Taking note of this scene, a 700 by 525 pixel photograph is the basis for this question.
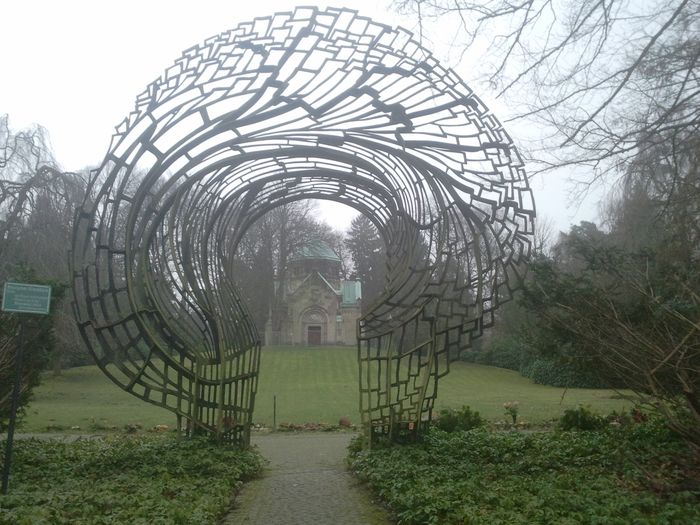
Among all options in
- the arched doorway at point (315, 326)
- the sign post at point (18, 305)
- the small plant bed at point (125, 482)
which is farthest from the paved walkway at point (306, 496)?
the arched doorway at point (315, 326)

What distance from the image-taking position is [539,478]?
24.0 ft

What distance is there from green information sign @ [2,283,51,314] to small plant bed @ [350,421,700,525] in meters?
3.99

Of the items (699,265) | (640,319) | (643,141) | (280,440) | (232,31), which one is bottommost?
(280,440)

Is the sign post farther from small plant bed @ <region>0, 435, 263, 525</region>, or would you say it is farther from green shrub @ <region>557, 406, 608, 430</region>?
green shrub @ <region>557, 406, 608, 430</region>

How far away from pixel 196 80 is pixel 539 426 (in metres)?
10.8

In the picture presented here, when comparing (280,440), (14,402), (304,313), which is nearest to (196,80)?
(14,402)

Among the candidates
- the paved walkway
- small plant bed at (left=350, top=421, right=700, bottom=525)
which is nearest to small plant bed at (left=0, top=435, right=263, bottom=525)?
the paved walkway

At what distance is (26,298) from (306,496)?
11.9ft

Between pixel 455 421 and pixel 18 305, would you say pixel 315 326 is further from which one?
pixel 18 305

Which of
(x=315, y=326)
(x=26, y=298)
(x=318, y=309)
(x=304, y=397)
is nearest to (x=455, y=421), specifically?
(x=26, y=298)

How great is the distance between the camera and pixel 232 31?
8.47 meters

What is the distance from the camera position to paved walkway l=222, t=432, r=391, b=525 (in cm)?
646

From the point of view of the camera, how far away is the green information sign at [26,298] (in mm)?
6852

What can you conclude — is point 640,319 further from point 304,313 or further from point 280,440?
point 304,313
